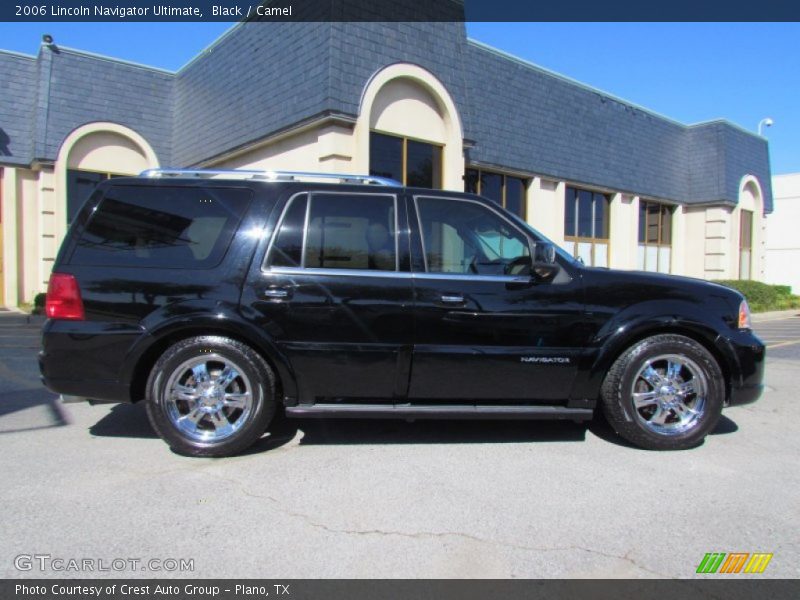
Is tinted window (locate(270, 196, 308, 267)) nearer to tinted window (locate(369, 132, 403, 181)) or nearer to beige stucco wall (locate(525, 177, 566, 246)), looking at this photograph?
tinted window (locate(369, 132, 403, 181))

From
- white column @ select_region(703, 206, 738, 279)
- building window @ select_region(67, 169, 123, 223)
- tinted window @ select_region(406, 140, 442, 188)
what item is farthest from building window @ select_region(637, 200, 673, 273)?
building window @ select_region(67, 169, 123, 223)

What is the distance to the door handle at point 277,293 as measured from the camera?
396 centimetres

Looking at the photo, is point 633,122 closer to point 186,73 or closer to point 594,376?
point 186,73

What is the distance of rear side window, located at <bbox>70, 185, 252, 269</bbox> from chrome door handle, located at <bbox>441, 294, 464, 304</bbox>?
1.65 meters

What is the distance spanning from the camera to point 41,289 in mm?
13539

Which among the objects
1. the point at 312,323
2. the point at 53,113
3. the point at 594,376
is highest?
the point at 53,113

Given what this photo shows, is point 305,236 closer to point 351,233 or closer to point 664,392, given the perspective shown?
point 351,233

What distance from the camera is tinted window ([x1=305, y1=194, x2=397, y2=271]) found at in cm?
409

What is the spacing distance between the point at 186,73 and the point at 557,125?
9966 millimetres

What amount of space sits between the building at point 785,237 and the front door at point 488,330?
36527 millimetres

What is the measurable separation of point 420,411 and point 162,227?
2.38 m

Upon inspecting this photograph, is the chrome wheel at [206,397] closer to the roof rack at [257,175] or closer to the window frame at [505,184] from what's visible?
the roof rack at [257,175]

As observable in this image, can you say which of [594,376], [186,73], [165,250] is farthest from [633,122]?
[165,250]

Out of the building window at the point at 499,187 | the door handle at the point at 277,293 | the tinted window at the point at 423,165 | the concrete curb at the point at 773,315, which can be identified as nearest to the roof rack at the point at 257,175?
the door handle at the point at 277,293
